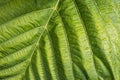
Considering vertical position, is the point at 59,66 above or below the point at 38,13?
below

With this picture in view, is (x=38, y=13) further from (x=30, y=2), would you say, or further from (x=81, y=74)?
(x=81, y=74)

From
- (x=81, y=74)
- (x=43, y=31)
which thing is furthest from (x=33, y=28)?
(x=81, y=74)

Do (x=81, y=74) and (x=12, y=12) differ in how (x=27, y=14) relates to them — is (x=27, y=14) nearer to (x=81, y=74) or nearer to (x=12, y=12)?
(x=12, y=12)

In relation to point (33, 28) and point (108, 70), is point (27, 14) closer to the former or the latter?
point (33, 28)

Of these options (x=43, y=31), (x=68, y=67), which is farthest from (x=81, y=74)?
(x=43, y=31)

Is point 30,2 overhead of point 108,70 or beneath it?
overhead

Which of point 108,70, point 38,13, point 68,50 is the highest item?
point 38,13
